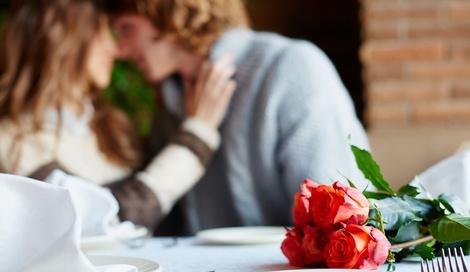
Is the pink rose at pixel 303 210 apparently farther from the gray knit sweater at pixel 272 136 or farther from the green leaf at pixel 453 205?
the gray knit sweater at pixel 272 136

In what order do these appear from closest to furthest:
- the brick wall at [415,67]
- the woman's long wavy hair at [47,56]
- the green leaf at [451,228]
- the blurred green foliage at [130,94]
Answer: the green leaf at [451,228] < the woman's long wavy hair at [47,56] < the brick wall at [415,67] < the blurred green foliage at [130,94]

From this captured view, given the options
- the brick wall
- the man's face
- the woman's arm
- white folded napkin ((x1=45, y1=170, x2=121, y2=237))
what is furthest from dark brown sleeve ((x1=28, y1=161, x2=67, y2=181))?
the brick wall

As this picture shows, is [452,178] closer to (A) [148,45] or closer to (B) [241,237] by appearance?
(B) [241,237]

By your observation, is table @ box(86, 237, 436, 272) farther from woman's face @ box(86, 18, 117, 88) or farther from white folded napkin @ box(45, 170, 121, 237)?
woman's face @ box(86, 18, 117, 88)

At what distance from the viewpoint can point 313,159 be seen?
1.49m

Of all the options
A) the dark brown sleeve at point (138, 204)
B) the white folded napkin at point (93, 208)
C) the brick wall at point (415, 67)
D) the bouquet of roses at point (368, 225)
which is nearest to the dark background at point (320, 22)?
the brick wall at point (415, 67)

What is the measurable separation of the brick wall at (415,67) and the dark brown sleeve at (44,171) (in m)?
1.66

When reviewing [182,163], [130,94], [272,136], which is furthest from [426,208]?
[130,94]

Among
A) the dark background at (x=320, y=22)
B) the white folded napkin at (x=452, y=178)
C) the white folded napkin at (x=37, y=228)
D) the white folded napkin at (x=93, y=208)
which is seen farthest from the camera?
the dark background at (x=320, y=22)

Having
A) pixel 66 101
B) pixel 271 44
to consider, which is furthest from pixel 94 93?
pixel 271 44

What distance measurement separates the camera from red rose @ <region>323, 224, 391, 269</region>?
65 cm

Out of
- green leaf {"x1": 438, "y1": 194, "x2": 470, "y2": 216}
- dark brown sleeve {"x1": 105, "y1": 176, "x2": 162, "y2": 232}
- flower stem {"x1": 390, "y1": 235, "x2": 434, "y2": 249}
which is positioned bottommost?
dark brown sleeve {"x1": 105, "y1": 176, "x2": 162, "y2": 232}

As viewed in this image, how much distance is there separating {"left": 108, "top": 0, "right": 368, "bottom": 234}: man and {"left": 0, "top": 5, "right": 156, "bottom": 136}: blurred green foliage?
64.0 inches

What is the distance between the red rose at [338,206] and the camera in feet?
2.19
